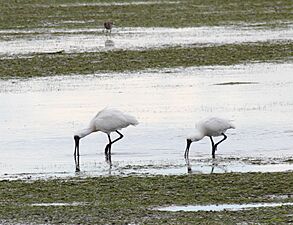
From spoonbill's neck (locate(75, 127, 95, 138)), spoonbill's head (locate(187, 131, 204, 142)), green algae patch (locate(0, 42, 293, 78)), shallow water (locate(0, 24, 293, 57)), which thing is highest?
shallow water (locate(0, 24, 293, 57))

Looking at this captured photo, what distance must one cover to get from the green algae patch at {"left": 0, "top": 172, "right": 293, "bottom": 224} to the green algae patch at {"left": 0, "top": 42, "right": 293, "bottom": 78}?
51.9ft

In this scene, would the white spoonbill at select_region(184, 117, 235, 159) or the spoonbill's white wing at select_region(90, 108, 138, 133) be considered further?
the spoonbill's white wing at select_region(90, 108, 138, 133)

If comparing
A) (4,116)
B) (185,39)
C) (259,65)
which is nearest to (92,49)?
(185,39)

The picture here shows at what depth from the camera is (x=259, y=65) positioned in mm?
30781

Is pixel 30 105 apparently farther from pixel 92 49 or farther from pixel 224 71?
pixel 92 49

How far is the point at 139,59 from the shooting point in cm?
3234

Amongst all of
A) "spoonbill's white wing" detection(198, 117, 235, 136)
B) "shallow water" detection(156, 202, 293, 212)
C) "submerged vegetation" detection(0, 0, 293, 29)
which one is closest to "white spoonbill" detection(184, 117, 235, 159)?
"spoonbill's white wing" detection(198, 117, 235, 136)

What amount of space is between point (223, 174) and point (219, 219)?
317 centimetres

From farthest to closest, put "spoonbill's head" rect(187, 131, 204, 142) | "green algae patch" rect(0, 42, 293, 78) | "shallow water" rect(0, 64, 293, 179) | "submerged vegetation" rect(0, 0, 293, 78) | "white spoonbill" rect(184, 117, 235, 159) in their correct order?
1. "submerged vegetation" rect(0, 0, 293, 78)
2. "green algae patch" rect(0, 42, 293, 78)
3. "white spoonbill" rect(184, 117, 235, 159)
4. "spoonbill's head" rect(187, 131, 204, 142)
5. "shallow water" rect(0, 64, 293, 179)

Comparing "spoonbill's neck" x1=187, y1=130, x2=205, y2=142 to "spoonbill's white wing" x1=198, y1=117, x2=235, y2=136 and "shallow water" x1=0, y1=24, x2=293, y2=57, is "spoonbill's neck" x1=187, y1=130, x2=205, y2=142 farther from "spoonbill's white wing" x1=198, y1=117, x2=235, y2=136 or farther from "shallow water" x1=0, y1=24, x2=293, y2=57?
"shallow water" x1=0, y1=24, x2=293, y2=57

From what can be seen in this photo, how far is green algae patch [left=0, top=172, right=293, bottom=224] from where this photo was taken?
11711mm

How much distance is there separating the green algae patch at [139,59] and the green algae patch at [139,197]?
15.8 meters

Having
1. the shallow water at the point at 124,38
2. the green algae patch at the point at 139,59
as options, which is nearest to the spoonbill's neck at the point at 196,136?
the green algae patch at the point at 139,59

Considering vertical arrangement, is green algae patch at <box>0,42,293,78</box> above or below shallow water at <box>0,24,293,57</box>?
below
